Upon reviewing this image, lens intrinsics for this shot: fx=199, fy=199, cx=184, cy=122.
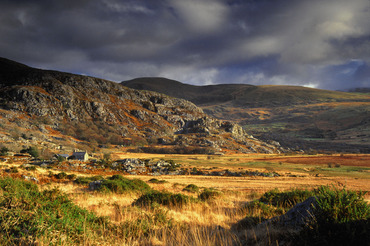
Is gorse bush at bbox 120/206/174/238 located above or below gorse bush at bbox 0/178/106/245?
below

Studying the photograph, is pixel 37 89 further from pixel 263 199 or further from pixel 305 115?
pixel 305 115

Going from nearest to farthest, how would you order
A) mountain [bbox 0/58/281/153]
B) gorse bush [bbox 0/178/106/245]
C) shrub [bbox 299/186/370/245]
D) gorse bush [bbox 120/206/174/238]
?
shrub [bbox 299/186/370/245]
gorse bush [bbox 0/178/106/245]
gorse bush [bbox 120/206/174/238]
mountain [bbox 0/58/281/153]

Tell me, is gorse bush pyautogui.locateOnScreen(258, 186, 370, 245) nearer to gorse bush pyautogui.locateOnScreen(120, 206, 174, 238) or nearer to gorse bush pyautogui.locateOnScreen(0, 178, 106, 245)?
gorse bush pyautogui.locateOnScreen(120, 206, 174, 238)

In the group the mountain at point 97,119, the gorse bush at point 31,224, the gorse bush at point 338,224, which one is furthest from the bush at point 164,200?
the mountain at point 97,119

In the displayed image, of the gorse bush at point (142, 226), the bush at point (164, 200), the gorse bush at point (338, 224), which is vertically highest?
the gorse bush at point (338, 224)

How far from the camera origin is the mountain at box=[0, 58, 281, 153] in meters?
88.9

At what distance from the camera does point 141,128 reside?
118 metres

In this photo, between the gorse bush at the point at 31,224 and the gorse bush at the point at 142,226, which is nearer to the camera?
the gorse bush at the point at 31,224

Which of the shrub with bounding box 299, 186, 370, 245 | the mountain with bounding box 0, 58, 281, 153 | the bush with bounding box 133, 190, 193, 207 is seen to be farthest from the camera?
the mountain with bounding box 0, 58, 281, 153

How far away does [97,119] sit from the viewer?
4387 inches

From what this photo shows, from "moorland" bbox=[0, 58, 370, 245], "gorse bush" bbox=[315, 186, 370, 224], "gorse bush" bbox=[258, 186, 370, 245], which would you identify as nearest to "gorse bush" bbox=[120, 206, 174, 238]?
Answer: "moorland" bbox=[0, 58, 370, 245]

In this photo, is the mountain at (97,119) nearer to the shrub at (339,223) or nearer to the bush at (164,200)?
the bush at (164,200)

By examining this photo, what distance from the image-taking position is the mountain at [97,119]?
8894 cm

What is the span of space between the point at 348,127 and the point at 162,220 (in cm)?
18846
